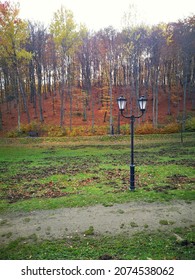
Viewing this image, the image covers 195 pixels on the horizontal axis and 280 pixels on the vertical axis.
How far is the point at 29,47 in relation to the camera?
30.5 metres

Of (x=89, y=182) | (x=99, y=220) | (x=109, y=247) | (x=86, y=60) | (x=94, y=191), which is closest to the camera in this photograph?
(x=109, y=247)

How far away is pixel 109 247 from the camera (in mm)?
4297

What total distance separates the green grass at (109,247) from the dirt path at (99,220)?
0.28 metres

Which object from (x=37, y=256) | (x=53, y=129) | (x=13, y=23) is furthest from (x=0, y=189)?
(x=13, y=23)

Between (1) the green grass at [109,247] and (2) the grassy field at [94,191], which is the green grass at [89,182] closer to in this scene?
(2) the grassy field at [94,191]

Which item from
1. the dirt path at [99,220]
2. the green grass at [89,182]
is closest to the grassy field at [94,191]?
the green grass at [89,182]

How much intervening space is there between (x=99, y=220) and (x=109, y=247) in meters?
1.30

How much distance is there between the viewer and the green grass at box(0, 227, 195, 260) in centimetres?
404

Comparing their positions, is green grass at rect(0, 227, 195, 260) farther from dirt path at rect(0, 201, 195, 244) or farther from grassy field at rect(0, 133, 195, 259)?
dirt path at rect(0, 201, 195, 244)

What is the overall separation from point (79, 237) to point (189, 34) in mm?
29054

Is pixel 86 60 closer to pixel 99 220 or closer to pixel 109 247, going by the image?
pixel 99 220

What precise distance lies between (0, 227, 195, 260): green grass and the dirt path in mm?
279

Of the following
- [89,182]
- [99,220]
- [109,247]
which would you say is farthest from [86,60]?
[109,247]

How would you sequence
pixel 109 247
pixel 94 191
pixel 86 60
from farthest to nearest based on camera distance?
pixel 86 60, pixel 94 191, pixel 109 247
